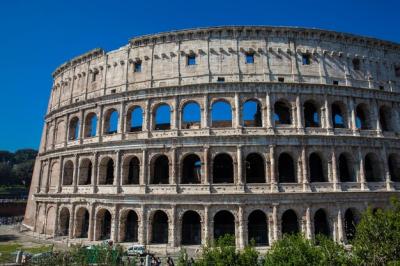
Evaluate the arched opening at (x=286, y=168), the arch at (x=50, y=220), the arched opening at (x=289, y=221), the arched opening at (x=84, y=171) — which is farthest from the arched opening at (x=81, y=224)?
the arched opening at (x=286, y=168)

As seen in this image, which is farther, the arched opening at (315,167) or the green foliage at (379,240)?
the arched opening at (315,167)

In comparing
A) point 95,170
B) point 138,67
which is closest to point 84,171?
point 95,170

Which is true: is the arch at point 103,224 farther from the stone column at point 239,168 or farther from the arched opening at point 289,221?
the arched opening at point 289,221

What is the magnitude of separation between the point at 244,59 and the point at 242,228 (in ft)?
45.9

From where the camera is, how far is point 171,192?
24.1 m

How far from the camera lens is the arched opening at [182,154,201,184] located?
88.2ft

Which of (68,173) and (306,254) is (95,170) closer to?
(68,173)

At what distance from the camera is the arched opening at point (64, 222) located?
1160 inches

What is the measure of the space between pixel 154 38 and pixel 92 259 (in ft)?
64.3

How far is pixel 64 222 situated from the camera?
99.0 feet

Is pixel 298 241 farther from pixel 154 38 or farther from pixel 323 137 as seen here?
pixel 154 38

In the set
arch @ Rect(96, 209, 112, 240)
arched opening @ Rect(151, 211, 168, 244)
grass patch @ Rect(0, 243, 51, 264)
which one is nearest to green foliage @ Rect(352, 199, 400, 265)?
arched opening @ Rect(151, 211, 168, 244)

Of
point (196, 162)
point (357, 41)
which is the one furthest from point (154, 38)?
point (357, 41)

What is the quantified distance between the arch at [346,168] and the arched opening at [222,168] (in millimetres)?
9819
